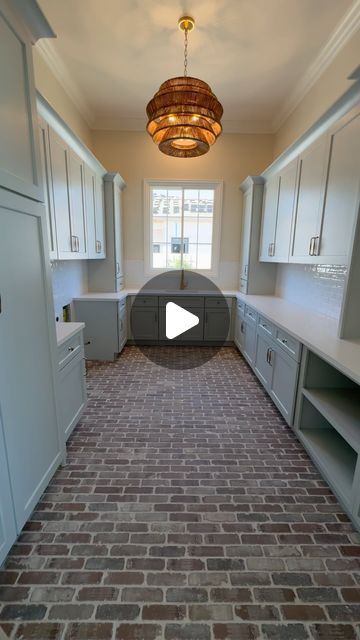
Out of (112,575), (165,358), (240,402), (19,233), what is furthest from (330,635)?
(165,358)

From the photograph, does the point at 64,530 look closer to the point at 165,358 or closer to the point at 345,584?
the point at 345,584

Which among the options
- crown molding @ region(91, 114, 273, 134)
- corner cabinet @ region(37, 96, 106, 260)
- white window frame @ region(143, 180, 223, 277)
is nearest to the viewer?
corner cabinet @ region(37, 96, 106, 260)

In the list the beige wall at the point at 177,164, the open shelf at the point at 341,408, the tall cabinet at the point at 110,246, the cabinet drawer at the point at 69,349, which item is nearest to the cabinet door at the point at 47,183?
the cabinet drawer at the point at 69,349

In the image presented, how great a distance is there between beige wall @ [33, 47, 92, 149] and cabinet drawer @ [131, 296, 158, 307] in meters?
2.26

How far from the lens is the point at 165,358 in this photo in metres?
3.97

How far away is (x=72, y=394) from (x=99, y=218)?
2.49m

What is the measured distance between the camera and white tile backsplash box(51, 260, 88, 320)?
3.11 m

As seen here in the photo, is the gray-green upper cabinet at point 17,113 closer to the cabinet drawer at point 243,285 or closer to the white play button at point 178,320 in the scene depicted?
the white play button at point 178,320

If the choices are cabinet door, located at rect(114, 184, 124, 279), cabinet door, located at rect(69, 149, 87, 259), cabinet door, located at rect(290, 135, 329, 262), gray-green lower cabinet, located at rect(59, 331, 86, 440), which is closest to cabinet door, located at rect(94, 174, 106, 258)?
cabinet door, located at rect(114, 184, 124, 279)

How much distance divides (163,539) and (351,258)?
2.00 m

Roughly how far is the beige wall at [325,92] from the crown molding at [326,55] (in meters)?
0.04

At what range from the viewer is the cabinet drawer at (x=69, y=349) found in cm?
192

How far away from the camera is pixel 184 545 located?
1.40 meters
